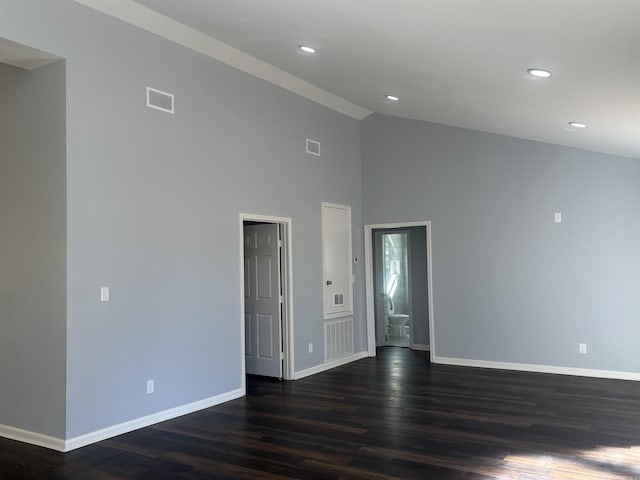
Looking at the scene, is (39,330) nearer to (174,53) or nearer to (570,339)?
(174,53)

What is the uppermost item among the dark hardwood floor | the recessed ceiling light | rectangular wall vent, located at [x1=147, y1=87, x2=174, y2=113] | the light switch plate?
rectangular wall vent, located at [x1=147, y1=87, x2=174, y2=113]

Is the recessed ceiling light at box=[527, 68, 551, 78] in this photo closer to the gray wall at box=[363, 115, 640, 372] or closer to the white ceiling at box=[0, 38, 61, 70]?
the gray wall at box=[363, 115, 640, 372]

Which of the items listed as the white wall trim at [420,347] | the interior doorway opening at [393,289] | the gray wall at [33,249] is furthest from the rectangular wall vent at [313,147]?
the white wall trim at [420,347]

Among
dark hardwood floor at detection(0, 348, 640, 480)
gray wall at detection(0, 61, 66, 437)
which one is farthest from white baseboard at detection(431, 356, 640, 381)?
gray wall at detection(0, 61, 66, 437)

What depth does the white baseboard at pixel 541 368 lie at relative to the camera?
20.6 ft

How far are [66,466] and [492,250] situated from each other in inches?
213

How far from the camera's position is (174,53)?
17.0ft

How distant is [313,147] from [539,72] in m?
3.79

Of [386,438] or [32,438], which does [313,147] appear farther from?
[32,438]

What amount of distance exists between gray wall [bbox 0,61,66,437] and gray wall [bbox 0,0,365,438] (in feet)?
0.38

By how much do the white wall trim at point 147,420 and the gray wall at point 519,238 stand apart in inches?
128

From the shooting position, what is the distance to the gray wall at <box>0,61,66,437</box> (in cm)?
422

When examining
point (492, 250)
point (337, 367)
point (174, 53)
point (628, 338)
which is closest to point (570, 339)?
point (628, 338)

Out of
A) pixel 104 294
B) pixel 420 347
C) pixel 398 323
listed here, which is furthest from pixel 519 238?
pixel 104 294
